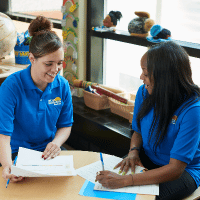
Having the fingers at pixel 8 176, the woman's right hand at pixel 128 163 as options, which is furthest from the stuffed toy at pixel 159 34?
the fingers at pixel 8 176

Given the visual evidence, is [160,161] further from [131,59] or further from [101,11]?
[101,11]

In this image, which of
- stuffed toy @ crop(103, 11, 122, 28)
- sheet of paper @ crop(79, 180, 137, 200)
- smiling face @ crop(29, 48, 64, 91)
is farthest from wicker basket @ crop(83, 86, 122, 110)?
sheet of paper @ crop(79, 180, 137, 200)

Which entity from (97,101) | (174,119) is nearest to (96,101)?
(97,101)

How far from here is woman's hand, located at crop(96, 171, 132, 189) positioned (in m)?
1.28

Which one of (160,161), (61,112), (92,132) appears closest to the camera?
(160,161)

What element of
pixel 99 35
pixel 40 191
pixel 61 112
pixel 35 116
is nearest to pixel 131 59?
pixel 99 35

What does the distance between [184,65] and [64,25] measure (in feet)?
6.26

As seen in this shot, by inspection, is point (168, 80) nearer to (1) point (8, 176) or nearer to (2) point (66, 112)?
(2) point (66, 112)

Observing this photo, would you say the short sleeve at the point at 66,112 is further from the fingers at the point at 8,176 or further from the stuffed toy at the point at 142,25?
the stuffed toy at the point at 142,25

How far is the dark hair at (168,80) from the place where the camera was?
139 centimetres

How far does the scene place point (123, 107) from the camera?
255cm

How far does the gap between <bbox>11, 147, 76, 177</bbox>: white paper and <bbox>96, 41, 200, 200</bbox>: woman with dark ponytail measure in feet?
0.54

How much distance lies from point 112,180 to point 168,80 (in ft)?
1.71

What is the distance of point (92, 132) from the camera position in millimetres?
2689
